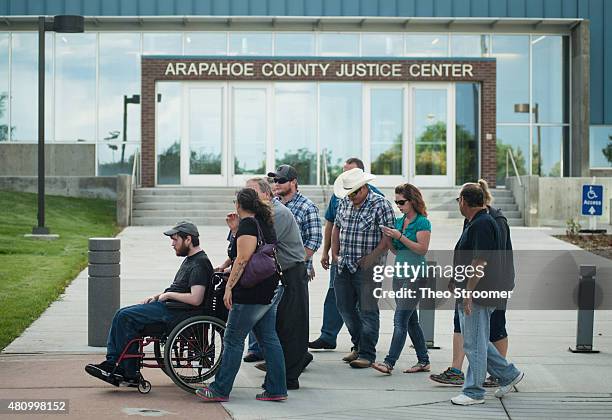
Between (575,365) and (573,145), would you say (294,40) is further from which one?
(575,365)

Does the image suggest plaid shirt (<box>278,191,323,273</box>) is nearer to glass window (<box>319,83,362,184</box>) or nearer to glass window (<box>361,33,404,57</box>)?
glass window (<box>319,83,362,184</box>)

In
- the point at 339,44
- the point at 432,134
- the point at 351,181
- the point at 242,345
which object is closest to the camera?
the point at 242,345

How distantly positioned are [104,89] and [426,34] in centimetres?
1033

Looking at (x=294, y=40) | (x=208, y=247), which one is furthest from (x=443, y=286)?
(x=294, y=40)

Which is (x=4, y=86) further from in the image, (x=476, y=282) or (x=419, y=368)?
(x=476, y=282)

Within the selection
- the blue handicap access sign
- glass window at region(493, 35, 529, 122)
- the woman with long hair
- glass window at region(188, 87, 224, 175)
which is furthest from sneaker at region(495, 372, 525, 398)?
glass window at region(493, 35, 529, 122)

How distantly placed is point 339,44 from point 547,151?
7.63 meters

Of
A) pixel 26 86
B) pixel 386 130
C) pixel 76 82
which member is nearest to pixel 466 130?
pixel 386 130

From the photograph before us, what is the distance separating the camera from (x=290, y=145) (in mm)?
31188

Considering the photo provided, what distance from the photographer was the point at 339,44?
107 feet

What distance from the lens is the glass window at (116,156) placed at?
32.1 meters

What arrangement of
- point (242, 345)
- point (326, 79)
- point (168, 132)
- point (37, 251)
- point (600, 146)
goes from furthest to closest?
point (600, 146) → point (168, 132) → point (326, 79) → point (37, 251) → point (242, 345)

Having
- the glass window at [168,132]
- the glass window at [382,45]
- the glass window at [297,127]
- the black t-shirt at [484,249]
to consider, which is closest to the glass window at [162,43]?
the glass window at [168,132]

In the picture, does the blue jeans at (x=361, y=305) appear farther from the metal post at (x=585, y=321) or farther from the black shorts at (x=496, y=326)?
the metal post at (x=585, y=321)
